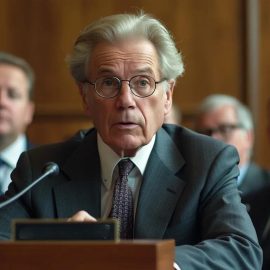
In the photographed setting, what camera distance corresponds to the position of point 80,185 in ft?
9.79

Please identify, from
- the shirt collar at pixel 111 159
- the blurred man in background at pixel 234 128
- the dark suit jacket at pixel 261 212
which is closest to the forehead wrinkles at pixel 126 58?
the shirt collar at pixel 111 159

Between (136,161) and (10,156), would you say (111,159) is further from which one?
(10,156)

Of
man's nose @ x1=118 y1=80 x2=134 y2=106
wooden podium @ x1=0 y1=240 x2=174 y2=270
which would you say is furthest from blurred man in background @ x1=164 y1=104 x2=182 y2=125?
wooden podium @ x1=0 y1=240 x2=174 y2=270

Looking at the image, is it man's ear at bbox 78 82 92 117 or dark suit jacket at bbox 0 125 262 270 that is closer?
dark suit jacket at bbox 0 125 262 270

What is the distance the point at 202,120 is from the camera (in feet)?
19.4

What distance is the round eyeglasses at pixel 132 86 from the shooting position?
2.88m

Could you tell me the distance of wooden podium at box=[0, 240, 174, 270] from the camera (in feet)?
6.65

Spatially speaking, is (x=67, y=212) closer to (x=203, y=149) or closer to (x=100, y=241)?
(x=203, y=149)

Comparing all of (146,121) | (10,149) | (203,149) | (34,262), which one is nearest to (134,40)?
(146,121)

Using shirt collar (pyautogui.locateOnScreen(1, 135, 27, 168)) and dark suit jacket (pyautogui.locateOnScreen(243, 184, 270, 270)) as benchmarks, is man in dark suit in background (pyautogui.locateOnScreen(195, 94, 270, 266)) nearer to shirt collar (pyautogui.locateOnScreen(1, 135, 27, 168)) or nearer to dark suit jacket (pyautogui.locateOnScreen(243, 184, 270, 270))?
dark suit jacket (pyautogui.locateOnScreen(243, 184, 270, 270))

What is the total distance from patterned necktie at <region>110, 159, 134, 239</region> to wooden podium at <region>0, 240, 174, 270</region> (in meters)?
0.78

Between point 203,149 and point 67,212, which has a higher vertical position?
point 203,149

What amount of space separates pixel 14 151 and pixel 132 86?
2.41m

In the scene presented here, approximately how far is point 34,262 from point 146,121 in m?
0.94
